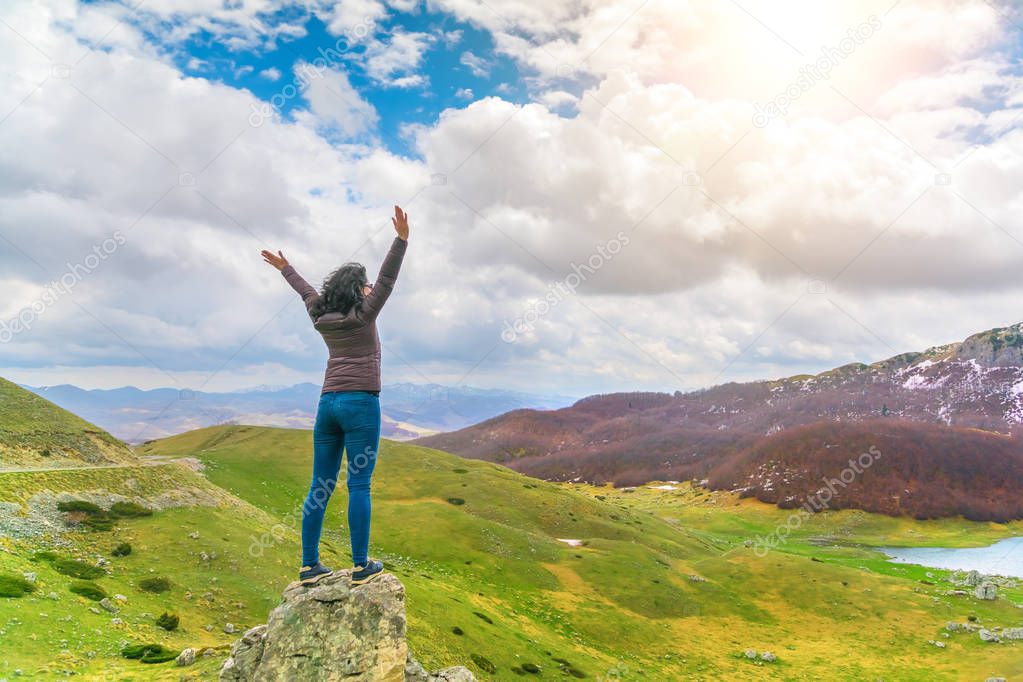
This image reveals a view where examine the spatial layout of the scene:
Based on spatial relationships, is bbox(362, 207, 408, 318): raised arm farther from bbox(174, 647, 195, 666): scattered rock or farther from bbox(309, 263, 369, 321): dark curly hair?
bbox(174, 647, 195, 666): scattered rock

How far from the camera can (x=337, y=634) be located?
45.1 feet

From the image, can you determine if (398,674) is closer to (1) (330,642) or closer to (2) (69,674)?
(1) (330,642)

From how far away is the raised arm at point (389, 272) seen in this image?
36.8 feet

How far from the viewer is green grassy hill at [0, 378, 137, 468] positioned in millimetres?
44281

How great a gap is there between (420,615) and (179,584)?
15.7 m

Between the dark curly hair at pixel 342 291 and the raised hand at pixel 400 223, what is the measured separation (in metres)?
1.97

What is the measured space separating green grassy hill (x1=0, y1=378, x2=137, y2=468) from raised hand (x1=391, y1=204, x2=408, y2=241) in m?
47.0

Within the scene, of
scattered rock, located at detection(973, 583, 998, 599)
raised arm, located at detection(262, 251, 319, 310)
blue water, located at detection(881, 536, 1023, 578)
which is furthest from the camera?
blue water, located at detection(881, 536, 1023, 578)

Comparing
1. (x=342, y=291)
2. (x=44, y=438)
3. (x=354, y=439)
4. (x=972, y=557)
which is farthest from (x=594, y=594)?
(x=972, y=557)

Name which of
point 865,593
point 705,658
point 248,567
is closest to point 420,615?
point 248,567

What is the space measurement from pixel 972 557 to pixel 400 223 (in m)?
198

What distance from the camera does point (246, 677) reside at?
14.8m

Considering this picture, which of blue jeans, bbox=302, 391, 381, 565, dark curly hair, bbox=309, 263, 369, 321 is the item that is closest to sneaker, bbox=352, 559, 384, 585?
blue jeans, bbox=302, 391, 381, 565

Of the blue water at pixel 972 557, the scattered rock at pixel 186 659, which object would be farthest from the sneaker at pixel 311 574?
the blue water at pixel 972 557
